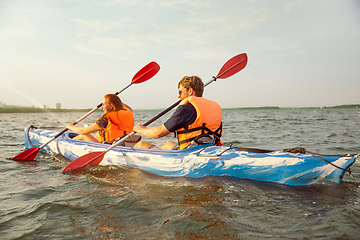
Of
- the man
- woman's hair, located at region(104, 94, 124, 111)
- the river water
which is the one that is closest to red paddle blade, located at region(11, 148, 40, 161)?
the river water

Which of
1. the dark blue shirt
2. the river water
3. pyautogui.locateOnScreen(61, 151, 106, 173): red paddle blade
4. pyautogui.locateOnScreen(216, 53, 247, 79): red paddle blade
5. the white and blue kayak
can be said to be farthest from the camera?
pyautogui.locateOnScreen(216, 53, 247, 79): red paddle blade

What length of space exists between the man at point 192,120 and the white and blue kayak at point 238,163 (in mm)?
178

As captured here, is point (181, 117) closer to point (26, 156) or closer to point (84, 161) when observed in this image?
point (84, 161)

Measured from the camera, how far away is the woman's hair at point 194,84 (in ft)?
12.2

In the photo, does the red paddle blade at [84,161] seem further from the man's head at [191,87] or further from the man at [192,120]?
the man's head at [191,87]

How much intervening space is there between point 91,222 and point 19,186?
1998mm

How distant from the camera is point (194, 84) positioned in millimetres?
3729

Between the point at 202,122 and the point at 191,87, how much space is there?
0.61m

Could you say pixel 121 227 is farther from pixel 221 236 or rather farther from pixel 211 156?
pixel 211 156

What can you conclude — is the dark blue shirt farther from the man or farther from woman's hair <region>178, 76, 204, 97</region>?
woman's hair <region>178, 76, 204, 97</region>

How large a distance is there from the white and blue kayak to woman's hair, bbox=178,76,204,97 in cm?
88

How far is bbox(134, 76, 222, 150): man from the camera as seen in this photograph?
3432mm

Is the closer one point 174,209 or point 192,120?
point 174,209

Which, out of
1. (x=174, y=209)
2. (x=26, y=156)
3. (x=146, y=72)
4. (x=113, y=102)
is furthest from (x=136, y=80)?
(x=174, y=209)
